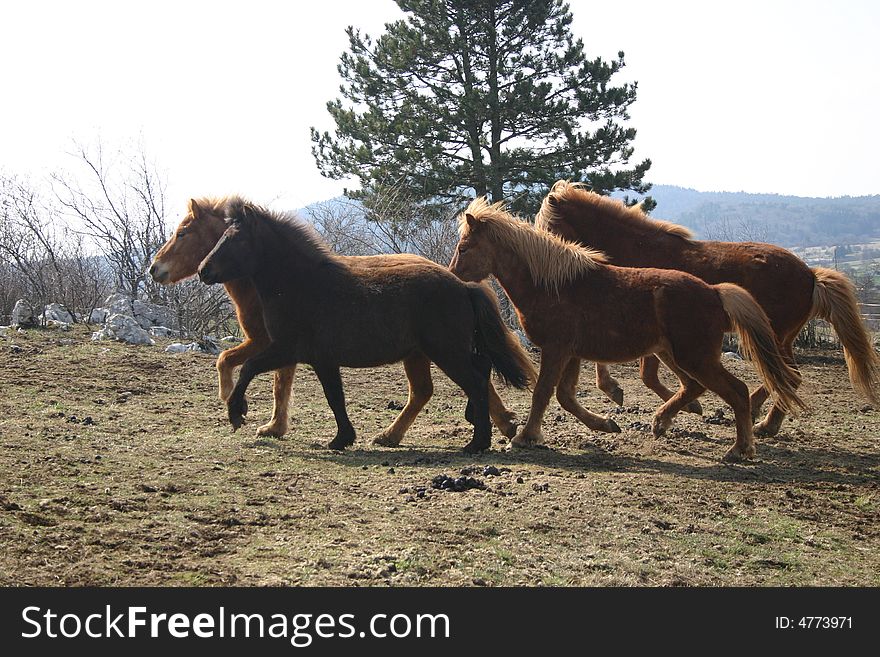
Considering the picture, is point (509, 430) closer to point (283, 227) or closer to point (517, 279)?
point (517, 279)

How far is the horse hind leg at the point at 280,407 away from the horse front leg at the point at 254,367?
0.54m

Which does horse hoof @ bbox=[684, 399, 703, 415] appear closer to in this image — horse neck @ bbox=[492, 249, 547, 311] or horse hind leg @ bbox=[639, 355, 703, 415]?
horse hind leg @ bbox=[639, 355, 703, 415]

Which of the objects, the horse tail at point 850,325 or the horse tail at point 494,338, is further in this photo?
the horse tail at point 850,325

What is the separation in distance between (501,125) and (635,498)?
18.0 meters

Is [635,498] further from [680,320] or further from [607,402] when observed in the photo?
[607,402]

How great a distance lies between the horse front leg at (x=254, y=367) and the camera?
7746 mm

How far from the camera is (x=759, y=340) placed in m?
7.55

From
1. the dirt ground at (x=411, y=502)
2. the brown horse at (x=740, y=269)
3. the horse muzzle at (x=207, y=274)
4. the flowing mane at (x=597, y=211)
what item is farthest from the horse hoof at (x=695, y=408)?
the horse muzzle at (x=207, y=274)

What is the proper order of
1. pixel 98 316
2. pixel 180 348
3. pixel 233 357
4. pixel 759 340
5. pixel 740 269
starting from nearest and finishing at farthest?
pixel 759 340 < pixel 233 357 < pixel 740 269 < pixel 180 348 < pixel 98 316

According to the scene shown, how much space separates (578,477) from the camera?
6691 millimetres

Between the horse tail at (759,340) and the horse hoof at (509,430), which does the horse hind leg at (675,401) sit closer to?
the horse tail at (759,340)

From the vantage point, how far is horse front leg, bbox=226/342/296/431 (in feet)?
25.4

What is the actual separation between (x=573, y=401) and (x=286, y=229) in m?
3.21

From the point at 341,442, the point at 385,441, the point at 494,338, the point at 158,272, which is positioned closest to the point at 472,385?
the point at 494,338
